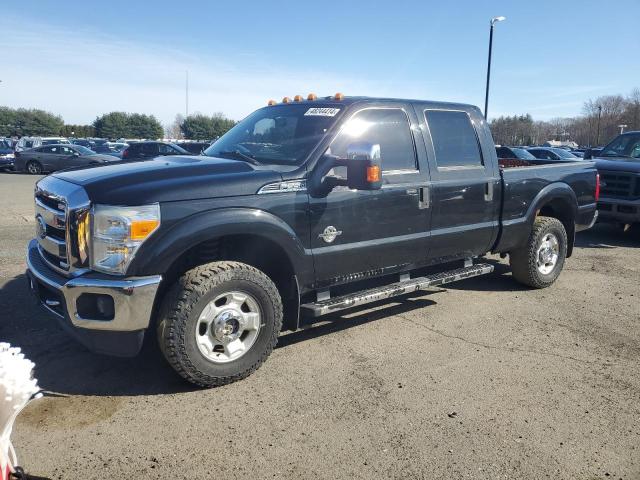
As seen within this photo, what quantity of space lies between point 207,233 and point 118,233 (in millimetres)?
534

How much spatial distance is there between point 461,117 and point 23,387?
4.69 meters

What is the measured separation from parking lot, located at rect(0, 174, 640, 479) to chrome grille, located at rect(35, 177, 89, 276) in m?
0.84

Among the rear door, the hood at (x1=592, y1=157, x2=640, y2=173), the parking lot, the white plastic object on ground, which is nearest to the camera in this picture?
the white plastic object on ground

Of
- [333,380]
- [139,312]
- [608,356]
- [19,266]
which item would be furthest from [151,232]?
[19,266]

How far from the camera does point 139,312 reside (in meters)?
3.18

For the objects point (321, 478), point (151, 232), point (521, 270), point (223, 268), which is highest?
point (151, 232)

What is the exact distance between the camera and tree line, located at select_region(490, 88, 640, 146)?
226ft

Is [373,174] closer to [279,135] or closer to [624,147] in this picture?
[279,135]

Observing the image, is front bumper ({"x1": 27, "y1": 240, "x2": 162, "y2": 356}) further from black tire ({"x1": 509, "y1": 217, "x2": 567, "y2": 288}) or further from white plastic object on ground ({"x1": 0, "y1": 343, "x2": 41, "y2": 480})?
black tire ({"x1": 509, "y1": 217, "x2": 567, "y2": 288})

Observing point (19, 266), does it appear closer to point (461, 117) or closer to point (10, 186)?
point (461, 117)

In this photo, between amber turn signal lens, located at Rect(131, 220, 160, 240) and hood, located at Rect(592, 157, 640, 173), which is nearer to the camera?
amber turn signal lens, located at Rect(131, 220, 160, 240)

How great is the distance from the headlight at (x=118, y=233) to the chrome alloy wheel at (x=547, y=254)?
4.50m

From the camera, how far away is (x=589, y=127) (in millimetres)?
79562

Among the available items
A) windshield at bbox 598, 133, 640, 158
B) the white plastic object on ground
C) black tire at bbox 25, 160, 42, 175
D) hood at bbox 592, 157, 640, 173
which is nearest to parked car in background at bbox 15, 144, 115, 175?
black tire at bbox 25, 160, 42, 175
